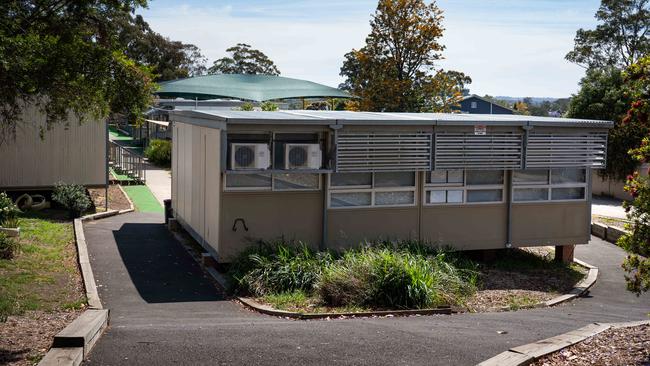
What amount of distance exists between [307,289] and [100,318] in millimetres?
4256

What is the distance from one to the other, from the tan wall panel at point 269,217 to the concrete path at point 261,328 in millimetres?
912

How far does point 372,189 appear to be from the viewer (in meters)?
14.6

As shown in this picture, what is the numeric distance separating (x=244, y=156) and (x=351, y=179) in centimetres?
224

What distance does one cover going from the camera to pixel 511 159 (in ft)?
50.5

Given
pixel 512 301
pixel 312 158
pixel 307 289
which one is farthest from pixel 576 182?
pixel 307 289

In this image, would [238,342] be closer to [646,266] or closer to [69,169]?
[646,266]

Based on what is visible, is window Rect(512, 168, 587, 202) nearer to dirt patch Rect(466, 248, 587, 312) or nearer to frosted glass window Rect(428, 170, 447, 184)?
dirt patch Rect(466, 248, 587, 312)

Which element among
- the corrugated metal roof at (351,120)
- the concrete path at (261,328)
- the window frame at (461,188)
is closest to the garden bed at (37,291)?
the concrete path at (261,328)

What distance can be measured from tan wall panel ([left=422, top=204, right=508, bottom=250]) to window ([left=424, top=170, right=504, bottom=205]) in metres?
0.16

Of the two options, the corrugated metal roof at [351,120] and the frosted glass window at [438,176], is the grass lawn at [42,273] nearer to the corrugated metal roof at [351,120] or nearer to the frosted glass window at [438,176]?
the corrugated metal roof at [351,120]

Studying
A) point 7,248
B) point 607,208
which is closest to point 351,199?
point 7,248

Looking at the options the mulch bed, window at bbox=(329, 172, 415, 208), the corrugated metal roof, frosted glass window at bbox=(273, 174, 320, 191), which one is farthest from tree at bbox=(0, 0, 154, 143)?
→ the mulch bed

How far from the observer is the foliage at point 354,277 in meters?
11.6

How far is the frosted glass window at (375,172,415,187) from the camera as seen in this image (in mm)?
14748
